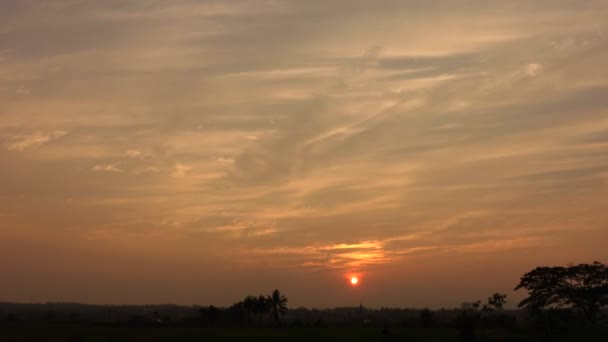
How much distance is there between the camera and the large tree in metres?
88.6

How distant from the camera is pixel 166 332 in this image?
11162 cm

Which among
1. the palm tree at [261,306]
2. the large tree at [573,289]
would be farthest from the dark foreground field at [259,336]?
the palm tree at [261,306]

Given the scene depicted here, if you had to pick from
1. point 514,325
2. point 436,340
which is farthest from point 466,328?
point 514,325

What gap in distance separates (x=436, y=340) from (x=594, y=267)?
2270 cm

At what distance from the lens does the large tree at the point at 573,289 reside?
88.6 metres

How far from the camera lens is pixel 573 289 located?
89438 mm

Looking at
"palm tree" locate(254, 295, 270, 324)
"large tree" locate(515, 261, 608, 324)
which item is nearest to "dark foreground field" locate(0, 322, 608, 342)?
"large tree" locate(515, 261, 608, 324)

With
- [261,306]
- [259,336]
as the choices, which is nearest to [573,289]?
[259,336]

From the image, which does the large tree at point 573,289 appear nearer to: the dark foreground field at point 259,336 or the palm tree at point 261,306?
the dark foreground field at point 259,336

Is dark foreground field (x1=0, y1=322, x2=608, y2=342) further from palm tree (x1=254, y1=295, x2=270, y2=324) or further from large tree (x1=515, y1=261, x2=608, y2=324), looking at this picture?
palm tree (x1=254, y1=295, x2=270, y2=324)

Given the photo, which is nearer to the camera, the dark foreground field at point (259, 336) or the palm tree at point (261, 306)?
the dark foreground field at point (259, 336)

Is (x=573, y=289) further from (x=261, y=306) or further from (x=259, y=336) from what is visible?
(x=261, y=306)

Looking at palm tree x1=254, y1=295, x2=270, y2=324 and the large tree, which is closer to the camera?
the large tree

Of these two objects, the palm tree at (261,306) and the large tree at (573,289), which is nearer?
the large tree at (573,289)
